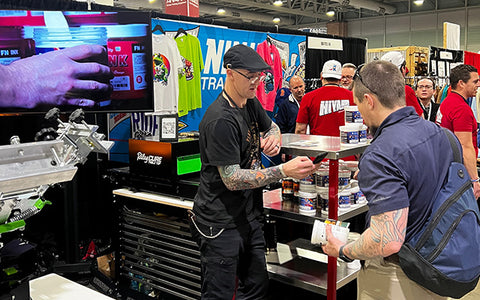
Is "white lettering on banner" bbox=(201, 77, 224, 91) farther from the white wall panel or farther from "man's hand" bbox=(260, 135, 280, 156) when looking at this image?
the white wall panel

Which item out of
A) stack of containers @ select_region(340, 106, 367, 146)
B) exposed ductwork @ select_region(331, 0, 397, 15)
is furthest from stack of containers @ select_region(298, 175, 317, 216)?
exposed ductwork @ select_region(331, 0, 397, 15)

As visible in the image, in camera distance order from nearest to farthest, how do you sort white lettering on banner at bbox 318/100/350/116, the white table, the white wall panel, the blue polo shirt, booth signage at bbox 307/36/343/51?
1. the blue polo shirt
2. the white table
3. white lettering on banner at bbox 318/100/350/116
4. booth signage at bbox 307/36/343/51
5. the white wall panel

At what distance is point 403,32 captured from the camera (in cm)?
1830

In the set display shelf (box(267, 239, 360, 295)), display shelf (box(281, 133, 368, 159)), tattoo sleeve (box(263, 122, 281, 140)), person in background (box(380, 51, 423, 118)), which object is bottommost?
display shelf (box(267, 239, 360, 295))

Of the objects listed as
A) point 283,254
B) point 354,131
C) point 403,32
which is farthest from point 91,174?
point 403,32

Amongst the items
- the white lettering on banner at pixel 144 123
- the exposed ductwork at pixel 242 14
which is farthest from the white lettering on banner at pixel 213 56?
the exposed ductwork at pixel 242 14

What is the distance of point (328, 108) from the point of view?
402cm

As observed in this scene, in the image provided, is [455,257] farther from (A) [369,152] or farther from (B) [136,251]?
(B) [136,251]

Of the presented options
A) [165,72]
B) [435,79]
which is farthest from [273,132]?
[435,79]

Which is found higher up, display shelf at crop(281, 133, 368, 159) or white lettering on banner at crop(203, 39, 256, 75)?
white lettering on banner at crop(203, 39, 256, 75)

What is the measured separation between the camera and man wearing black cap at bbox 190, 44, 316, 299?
81.6 inches

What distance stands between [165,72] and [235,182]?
2856 millimetres

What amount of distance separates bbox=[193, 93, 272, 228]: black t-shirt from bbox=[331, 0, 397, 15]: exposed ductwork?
14104mm

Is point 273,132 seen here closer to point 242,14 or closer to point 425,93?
point 425,93
